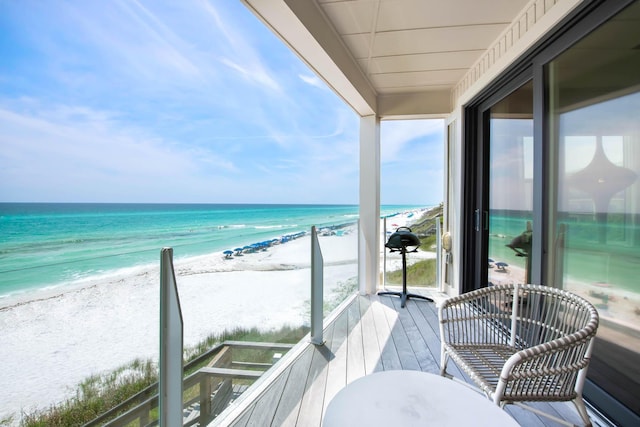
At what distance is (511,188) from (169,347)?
2735 millimetres

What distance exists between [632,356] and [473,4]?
2.30 meters

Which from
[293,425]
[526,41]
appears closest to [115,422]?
[293,425]

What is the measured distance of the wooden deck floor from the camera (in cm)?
159

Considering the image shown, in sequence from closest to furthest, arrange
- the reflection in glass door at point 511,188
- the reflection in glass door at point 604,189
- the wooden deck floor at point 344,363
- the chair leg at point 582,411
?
1. the chair leg at point 582,411
2. the reflection in glass door at point 604,189
3. the wooden deck floor at point 344,363
4. the reflection in glass door at point 511,188

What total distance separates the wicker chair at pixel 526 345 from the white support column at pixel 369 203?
6.44ft

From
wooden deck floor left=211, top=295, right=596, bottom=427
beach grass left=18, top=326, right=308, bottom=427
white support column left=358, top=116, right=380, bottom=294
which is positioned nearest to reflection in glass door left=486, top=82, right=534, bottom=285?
wooden deck floor left=211, top=295, right=596, bottom=427

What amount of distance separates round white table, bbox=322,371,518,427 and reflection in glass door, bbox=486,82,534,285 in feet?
5.06

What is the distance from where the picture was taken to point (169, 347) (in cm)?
106

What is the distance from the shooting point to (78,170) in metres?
1.56

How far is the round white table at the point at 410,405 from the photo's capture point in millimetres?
936

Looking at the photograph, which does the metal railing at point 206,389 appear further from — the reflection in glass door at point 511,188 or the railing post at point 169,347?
the reflection in glass door at point 511,188

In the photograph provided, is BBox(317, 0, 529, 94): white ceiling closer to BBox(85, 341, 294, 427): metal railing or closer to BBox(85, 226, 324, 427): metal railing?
BBox(85, 226, 324, 427): metal railing

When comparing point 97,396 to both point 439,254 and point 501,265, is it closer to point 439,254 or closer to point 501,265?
point 501,265

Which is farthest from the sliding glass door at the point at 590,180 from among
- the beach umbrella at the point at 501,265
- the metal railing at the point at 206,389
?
the metal railing at the point at 206,389
